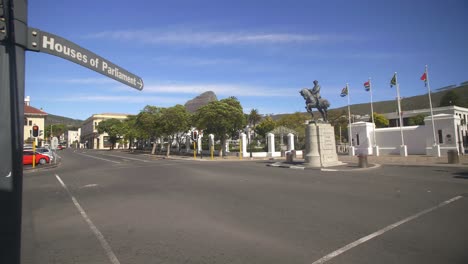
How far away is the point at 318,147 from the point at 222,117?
1730 cm

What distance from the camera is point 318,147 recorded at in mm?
20672

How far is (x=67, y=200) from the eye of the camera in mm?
9477

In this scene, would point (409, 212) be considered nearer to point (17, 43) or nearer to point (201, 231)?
point (201, 231)

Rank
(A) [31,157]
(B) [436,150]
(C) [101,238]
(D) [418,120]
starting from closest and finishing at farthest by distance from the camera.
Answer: (C) [101,238] → (B) [436,150] → (A) [31,157] → (D) [418,120]

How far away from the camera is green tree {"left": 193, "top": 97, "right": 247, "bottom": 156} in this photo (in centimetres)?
3597

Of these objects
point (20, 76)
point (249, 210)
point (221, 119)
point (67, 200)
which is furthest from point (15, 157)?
point (221, 119)

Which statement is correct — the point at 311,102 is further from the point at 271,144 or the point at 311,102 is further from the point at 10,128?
the point at 10,128

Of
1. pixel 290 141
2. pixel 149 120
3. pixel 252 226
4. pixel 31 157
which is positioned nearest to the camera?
pixel 252 226

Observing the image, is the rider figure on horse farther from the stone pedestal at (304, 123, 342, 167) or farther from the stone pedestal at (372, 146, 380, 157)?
the stone pedestal at (372, 146, 380, 157)

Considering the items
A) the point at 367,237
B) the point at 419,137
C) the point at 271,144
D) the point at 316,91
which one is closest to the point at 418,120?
the point at 419,137

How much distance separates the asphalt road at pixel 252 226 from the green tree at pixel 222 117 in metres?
25.7

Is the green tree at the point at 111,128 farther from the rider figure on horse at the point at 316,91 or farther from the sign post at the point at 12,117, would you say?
the sign post at the point at 12,117

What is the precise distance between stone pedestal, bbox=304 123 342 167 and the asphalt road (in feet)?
32.4

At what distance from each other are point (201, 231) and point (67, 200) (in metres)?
6.01
